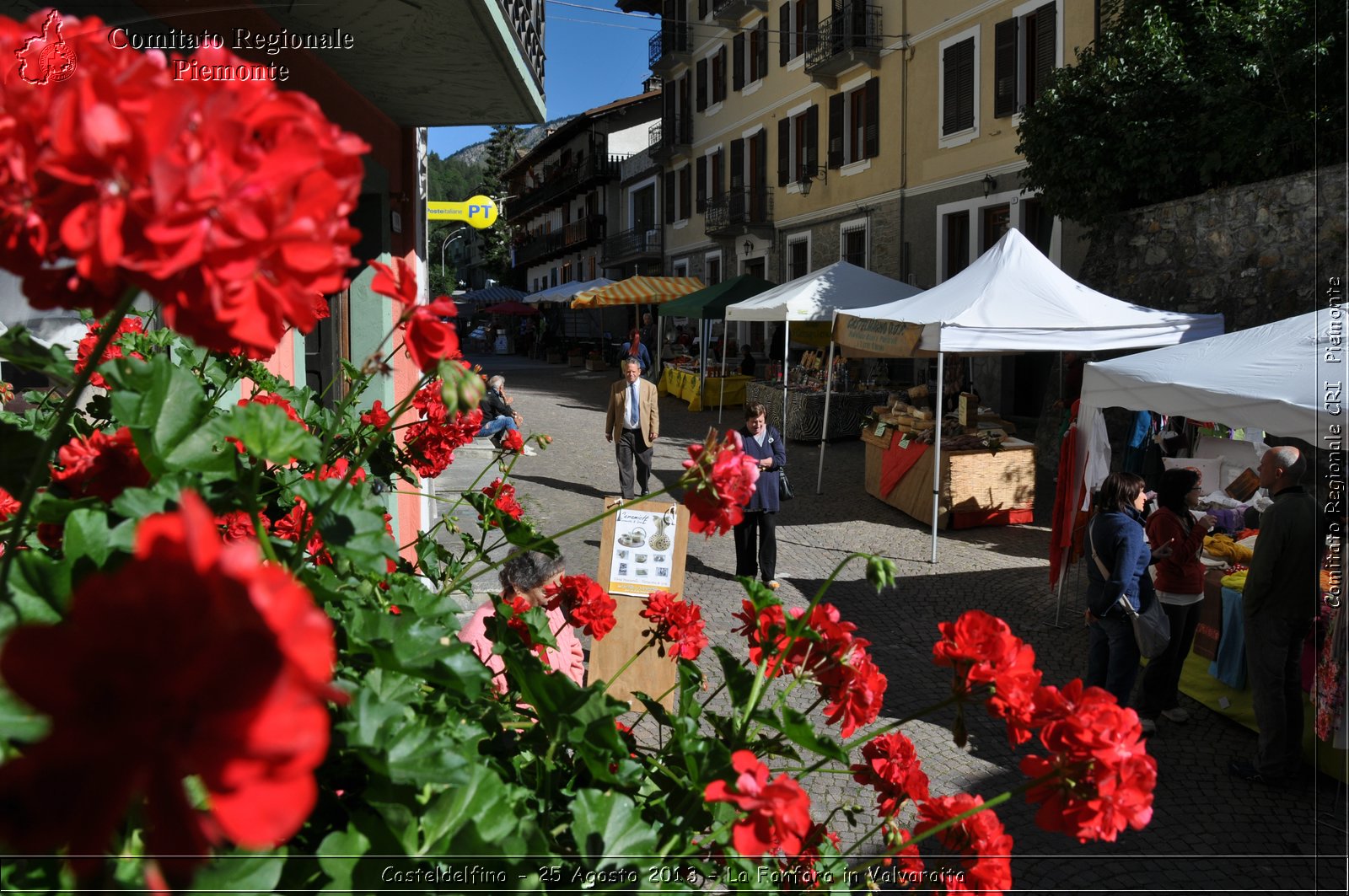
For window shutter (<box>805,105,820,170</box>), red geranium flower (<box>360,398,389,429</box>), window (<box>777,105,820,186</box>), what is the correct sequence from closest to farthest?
red geranium flower (<box>360,398,389,429</box>) → window shutter (<box>805,105,820,170</box>) → window (<box>777,105,820,186</box>)

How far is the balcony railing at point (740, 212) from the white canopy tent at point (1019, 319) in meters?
17.0

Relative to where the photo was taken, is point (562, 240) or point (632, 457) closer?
point (632, 457)

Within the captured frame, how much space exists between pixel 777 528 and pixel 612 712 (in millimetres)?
9480

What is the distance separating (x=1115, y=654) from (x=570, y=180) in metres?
44.5

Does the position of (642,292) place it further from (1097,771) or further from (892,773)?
(1097,771)

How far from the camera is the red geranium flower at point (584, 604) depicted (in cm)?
216

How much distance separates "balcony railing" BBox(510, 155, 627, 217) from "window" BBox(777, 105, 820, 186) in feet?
55.3

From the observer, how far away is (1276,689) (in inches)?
196

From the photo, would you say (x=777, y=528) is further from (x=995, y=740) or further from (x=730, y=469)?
(x=730, y=469)

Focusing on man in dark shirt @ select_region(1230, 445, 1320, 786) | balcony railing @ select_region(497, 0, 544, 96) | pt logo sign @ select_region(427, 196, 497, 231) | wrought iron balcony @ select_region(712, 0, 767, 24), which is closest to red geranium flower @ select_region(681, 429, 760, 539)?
balcony railing @ select_region(497, 0, 544, 96)

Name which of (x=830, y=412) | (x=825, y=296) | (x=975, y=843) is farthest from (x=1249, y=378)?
(x=830, y=412)

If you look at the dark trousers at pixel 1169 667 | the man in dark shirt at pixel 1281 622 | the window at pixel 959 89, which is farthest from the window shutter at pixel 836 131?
the man in dark shirt at pixel 1281 622

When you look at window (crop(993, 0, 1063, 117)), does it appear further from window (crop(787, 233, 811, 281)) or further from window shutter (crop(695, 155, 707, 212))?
window shutter (crop(695, 155, 707, 212))

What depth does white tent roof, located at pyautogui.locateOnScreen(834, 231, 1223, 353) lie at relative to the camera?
8828 millimetres
